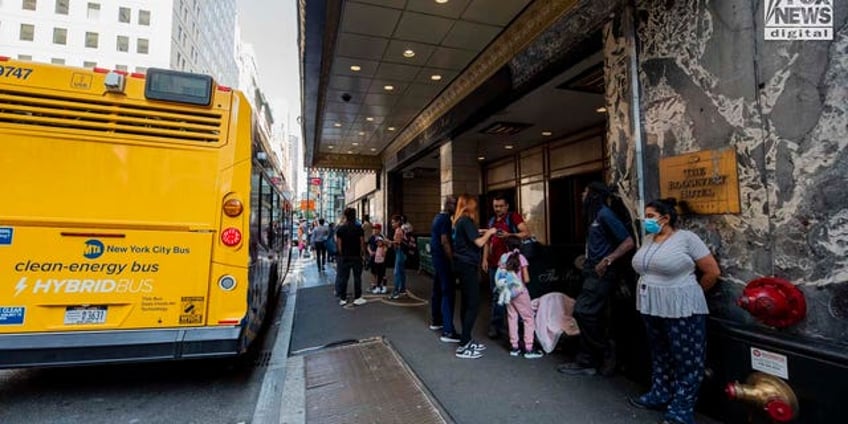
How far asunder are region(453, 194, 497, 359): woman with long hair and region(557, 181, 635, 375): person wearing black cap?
978mm

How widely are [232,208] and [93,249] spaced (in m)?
1.08

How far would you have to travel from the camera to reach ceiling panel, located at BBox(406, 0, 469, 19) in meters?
5.26

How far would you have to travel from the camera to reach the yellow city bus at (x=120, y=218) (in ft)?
10.3

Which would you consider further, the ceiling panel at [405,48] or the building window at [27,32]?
the building window at [27,32]

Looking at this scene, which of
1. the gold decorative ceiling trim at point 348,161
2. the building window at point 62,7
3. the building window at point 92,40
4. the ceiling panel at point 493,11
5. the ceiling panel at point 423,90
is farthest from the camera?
the building window at point 92,40

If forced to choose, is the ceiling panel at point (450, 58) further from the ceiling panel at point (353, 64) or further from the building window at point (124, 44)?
the building window at point (124, 44)

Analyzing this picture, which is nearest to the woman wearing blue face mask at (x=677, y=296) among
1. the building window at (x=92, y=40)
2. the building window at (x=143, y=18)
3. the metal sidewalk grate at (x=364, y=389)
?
the metal sidewalk grate at (x=364, y=389)

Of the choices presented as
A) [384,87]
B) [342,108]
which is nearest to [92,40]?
[342,108]

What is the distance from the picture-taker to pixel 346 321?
6133 mm

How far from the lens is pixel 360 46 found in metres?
6.64

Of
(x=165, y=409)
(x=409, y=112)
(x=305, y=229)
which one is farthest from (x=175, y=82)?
(x=305, y=229)

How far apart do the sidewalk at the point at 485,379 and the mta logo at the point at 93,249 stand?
6.44 feet

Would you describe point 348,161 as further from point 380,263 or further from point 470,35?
point 470,35

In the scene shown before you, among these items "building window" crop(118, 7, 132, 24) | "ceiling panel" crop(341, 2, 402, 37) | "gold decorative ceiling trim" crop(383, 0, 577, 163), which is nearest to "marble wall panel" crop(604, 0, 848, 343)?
"gold decorative ceiling trim" crop(383, 0, 577, 163)
